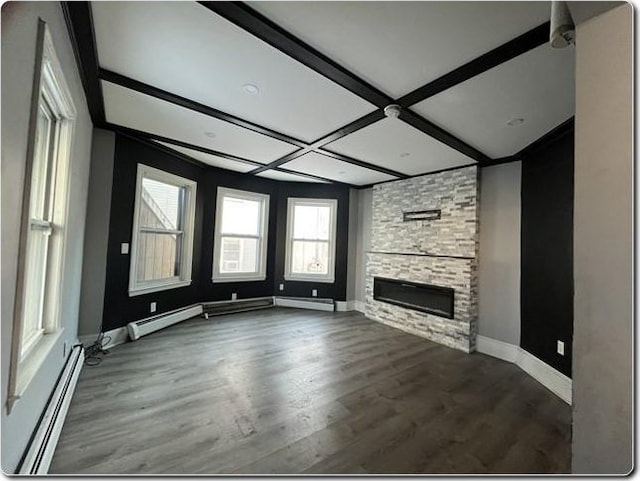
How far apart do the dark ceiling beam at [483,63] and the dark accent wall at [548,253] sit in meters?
1.51

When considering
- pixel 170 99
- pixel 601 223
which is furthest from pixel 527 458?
pixel 170 99

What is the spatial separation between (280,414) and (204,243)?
3424mm

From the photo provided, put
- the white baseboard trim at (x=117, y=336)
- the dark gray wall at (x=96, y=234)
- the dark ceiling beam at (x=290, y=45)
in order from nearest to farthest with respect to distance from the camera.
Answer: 1. the dark ceiling beam at (x=290, y=45)
2. the dark gray wall at (x=96, y=234)
3. the white baseboard trim at (x=117, y=336)

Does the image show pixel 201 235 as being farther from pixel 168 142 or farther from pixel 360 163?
pixel 360 163

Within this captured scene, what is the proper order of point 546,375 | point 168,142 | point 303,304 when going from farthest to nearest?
point 303,304
point 168,142
point 546,375

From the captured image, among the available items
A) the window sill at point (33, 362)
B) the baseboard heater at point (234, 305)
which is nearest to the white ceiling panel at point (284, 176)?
the baseboard heater at point (234, 305)

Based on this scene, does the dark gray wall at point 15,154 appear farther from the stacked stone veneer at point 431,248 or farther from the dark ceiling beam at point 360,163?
the stacked stone veneer at point 431,248

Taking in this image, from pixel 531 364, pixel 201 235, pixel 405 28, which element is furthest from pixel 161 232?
pixel 531 364

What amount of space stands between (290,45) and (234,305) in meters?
4.28

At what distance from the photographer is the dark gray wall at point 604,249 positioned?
0.79 meters

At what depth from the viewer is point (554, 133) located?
106 inches

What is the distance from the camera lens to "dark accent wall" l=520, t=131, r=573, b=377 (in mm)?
2572

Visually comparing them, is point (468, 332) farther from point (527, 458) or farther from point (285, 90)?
point (285, 90)

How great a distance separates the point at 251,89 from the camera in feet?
7.11
